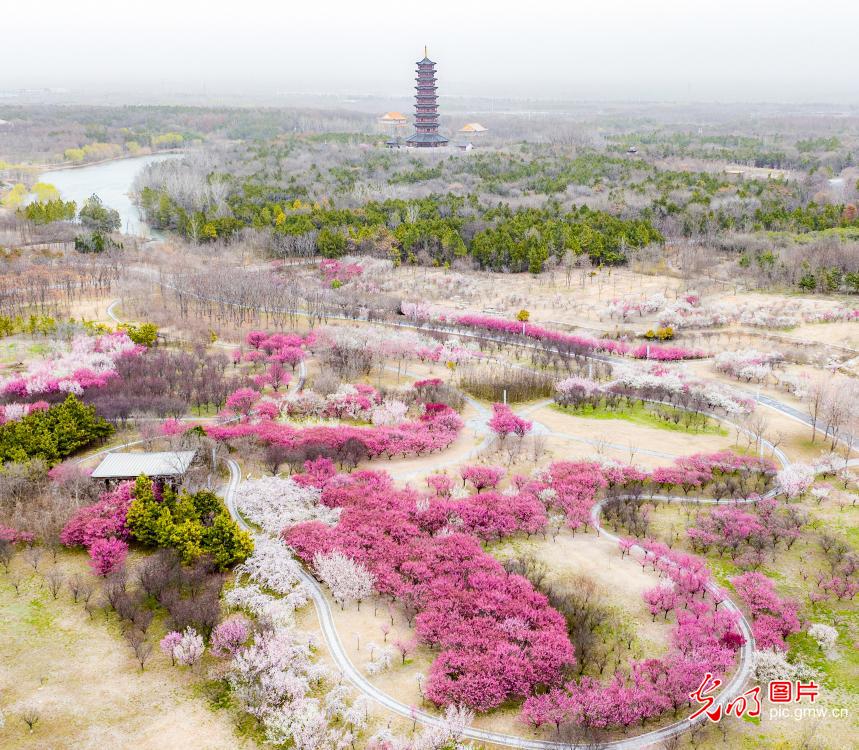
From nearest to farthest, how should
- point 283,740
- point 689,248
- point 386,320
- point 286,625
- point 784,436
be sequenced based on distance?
point 283,740, point 286,625, point 784,436, point 386,320, point 689,248

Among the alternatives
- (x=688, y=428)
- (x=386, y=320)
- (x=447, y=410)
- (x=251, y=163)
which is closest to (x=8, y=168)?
(x=251, y=163)

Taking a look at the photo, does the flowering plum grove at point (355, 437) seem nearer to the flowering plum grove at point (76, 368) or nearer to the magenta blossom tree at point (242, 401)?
the magenta blossom tree at point (242, 401)

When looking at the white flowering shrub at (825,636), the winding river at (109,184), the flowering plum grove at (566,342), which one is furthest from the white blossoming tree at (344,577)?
the winding river at (109,184)

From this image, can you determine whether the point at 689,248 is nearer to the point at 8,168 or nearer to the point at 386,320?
the point at 386,320

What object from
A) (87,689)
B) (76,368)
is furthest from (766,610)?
(76,368)

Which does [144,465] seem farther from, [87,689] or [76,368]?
[76,368]
